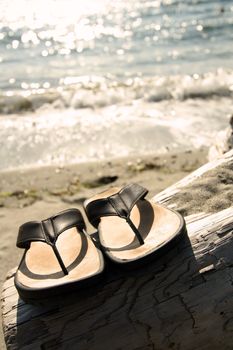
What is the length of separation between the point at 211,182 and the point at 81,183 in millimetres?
1930

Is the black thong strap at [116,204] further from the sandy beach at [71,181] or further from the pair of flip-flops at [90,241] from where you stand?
the sandy beach at [71,181]

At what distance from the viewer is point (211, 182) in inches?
99.5

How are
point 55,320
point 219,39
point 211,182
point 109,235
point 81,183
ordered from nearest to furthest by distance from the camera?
point 55,320
point 109,235
point 211,182
point 81,183
point 219,39

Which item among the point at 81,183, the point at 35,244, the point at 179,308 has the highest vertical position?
the point at 35,244

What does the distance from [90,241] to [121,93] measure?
5.48 metres

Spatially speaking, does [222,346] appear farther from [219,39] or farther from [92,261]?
[219,39]

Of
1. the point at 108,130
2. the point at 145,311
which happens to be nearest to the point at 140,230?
the point at 145,311

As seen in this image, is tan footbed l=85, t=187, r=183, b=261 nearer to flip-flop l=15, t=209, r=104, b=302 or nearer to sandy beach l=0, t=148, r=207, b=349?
flip-flop l=15, t=209, r=104, b=302

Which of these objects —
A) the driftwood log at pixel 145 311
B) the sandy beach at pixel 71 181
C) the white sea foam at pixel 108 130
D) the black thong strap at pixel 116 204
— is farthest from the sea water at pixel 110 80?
the driftwood log at pixel 145 311

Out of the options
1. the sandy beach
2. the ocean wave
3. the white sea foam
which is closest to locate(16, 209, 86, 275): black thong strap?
the sandy beach

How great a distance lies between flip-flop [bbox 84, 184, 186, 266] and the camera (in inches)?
71.9

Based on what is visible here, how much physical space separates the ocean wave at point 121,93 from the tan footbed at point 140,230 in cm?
484

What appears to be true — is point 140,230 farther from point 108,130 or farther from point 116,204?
point 108,130

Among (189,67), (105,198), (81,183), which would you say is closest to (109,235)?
(105,198)
